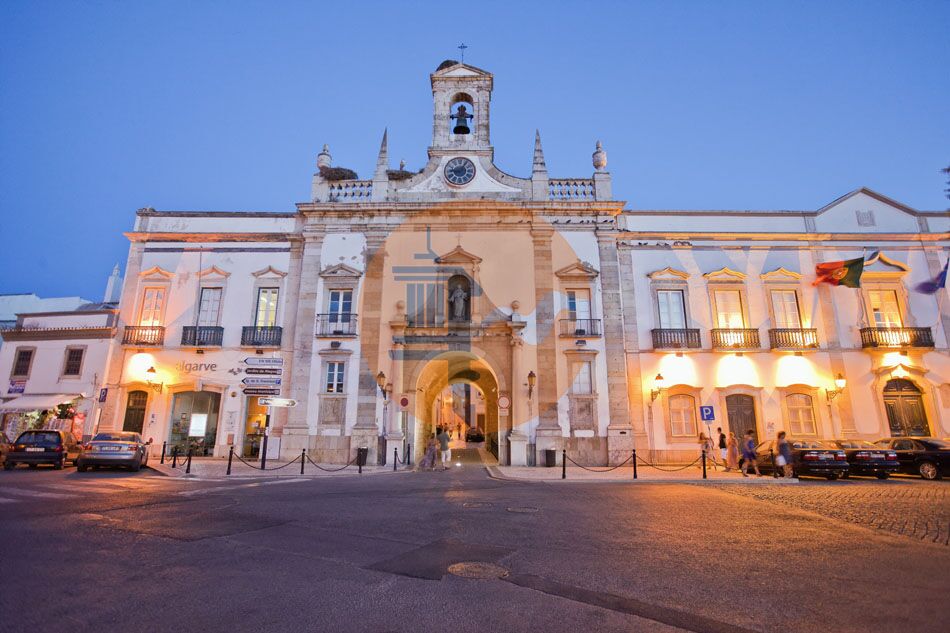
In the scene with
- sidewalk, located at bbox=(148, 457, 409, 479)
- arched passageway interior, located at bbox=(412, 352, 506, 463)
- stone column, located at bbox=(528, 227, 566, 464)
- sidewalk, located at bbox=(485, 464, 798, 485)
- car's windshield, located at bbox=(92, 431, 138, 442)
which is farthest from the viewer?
arched passageway interior, located at bbox=(412, 352, 506, 463)

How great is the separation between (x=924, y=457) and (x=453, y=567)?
1763 centimetres

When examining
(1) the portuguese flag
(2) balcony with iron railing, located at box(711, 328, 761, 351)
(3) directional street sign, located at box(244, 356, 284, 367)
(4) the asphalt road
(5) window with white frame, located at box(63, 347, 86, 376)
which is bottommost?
(4) the asphalt road

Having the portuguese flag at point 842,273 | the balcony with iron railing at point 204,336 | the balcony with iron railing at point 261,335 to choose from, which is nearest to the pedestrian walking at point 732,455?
the portuguese flag at point 842,273

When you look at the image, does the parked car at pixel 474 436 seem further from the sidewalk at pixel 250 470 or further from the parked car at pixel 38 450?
the parked car at pixel 38 450

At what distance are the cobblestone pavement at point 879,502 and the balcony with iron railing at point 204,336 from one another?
64.4 feet

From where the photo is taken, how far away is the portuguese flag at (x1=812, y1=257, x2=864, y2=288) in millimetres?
20172

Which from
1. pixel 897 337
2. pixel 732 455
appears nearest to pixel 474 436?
pixel 732 455

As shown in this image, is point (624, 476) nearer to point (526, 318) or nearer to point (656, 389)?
point (656, 389)

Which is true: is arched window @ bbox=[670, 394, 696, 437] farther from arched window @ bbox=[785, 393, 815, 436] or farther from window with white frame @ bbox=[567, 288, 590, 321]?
window with white frame @ bbox=[567, 288, 590, 321]

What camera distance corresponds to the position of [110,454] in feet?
48.9

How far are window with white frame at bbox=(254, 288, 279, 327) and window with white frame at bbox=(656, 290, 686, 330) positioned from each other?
16.7 m

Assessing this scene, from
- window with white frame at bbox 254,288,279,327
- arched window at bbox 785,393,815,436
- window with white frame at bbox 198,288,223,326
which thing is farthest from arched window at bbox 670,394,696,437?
window with white frame at bbox 198,288,223,326

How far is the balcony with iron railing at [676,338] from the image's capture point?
20.2 m

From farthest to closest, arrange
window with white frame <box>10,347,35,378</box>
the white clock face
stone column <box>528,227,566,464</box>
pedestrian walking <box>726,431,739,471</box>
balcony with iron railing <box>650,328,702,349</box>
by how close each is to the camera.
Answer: window with white frame <box>10,347,35,378</box> < the white clock face < balcony with iron railing <box>650,328,702,349</box> < stone column <box>528,227,566,464</box> < pedestrian walking <box>726,431,739,471</box>
